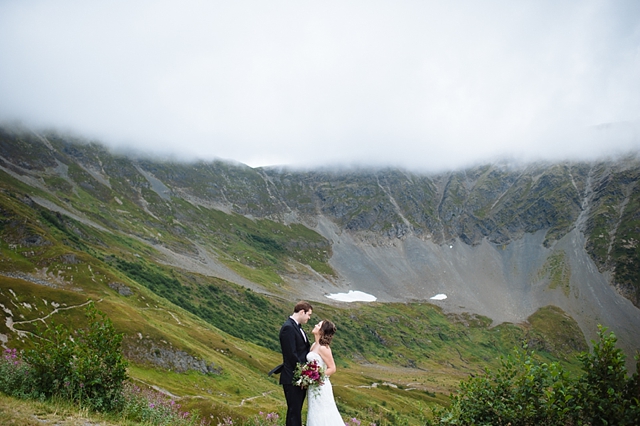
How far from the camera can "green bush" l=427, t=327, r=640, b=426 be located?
848cm

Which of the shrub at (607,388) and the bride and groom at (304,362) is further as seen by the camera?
the bride and groom at (304,362)

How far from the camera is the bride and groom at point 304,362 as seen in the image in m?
10.4

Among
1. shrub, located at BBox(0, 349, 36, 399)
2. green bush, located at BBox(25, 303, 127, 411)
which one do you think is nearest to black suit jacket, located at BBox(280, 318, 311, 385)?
green bush, located at BBox(25, 303, 127, 411)

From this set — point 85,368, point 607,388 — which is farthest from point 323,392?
point 85,368

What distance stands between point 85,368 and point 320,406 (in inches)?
356

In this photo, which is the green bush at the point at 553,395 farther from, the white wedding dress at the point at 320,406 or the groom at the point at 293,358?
the groom at the point at 293,358

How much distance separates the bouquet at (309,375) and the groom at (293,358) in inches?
9.6

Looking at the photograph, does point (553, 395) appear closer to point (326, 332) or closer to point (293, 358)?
point (326, 332)

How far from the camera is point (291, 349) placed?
10469 millimetres

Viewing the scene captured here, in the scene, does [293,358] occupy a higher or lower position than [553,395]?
higher

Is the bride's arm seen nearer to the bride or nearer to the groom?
the bride

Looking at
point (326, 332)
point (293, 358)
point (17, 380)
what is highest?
point (326, 332)

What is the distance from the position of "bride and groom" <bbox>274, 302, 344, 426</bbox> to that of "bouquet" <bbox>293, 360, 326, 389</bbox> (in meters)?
0.14

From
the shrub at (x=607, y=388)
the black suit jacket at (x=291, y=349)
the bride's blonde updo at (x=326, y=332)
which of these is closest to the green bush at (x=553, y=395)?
the shrub at (x=607, y=388)
